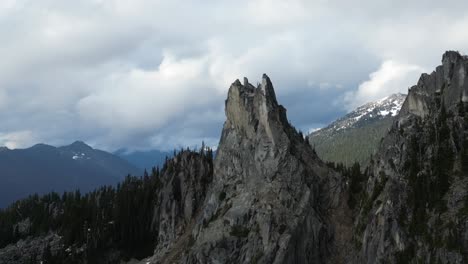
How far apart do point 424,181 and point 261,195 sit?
140 ft

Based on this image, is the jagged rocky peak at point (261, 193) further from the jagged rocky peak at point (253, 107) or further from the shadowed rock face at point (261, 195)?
the shadowed rock face at point (261, 195)

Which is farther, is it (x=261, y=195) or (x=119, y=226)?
(x=119, y=226)

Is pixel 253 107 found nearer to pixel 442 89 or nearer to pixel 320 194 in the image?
pixel 320 194

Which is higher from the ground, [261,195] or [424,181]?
[424,181]

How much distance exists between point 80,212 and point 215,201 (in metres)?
81.2

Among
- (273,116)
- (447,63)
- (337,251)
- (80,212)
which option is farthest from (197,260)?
(80,212)

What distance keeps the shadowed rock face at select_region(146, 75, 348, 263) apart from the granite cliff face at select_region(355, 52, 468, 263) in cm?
1356

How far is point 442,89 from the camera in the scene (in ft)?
370

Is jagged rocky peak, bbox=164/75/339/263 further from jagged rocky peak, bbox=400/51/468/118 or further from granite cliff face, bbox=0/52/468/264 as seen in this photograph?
jagged rocky peak, bbox=400/51/468/118

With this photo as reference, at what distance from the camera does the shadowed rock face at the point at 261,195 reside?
388ft

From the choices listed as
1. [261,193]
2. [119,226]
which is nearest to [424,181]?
[261,193]

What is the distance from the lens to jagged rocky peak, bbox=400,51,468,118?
10919cm

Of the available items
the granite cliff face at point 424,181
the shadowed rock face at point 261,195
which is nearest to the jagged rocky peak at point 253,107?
the shadowed rock face at point 261,195

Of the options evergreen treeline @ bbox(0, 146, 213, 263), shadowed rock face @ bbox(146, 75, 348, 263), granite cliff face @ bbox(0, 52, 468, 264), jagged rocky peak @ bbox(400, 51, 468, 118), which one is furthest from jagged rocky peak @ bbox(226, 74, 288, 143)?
jagged rocky peak @ bbox(400, 51, 468, 118)
